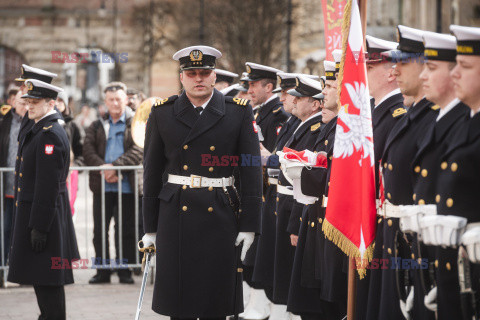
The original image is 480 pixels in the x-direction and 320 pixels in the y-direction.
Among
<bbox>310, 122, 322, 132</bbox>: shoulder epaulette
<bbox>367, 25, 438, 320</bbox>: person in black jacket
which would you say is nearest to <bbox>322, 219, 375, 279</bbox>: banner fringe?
<bbox>367, 25, 438, 320</bbox>: person in black jacket

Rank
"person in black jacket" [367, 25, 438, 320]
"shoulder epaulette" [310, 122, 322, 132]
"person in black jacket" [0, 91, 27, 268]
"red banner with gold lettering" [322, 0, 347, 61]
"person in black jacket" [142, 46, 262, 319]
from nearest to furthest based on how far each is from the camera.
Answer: "person in black jacket" [367, 25, 438, 320], "person in black jacket" [142, 46, 262, 319], "shoulder epaulette" [310, 122, 322, 132], "red banner with gold lettering" [322, 0, 347, 61], "person in black jacket" [0, 91, 27, 268]

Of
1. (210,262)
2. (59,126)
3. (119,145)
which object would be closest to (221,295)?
(210,262)

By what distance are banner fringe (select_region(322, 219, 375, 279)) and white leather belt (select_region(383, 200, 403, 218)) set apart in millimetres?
345

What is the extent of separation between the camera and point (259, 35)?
1346 inches

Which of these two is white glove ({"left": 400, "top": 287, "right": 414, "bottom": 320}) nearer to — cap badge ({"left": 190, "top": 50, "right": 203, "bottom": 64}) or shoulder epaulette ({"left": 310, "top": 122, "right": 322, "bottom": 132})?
cap badge ({"left": 190, "top": 50, "right": 203, "bottom": 64})

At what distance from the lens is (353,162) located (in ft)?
20.1

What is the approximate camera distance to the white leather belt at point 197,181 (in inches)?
247

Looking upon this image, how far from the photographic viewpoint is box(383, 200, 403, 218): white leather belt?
5.61 metres

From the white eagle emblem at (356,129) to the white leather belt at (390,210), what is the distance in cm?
40

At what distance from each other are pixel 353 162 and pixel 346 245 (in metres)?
0.55

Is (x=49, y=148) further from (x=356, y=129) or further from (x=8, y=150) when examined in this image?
(x=8, y=150)

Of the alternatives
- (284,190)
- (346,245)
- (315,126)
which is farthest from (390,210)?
(284,190)

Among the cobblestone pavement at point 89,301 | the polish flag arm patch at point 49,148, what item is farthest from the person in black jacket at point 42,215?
the cobblestone pavement at point 89,301

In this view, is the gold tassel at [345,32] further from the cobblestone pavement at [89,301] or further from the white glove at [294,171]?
the cobblestone pavement at [89,301]
